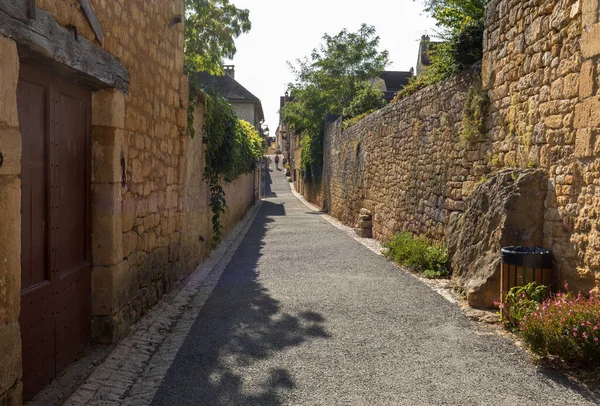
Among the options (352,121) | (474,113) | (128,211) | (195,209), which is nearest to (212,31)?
(352,121)

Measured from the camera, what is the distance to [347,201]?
16359mm

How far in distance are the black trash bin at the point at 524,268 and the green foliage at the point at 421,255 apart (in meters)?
2.21

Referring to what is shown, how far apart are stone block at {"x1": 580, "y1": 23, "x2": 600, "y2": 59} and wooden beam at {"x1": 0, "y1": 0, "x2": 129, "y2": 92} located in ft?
12.2

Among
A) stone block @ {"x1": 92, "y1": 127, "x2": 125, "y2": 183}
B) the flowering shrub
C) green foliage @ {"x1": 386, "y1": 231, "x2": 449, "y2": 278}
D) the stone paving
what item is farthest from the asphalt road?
stone block @ {"x1": 92, "y1": 127, "x2": 125, "y2": 183}

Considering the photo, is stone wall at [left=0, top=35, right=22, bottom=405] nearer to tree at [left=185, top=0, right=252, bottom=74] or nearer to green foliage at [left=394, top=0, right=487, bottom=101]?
green foliage at [left=394, top=0, right=487, bottom=101]

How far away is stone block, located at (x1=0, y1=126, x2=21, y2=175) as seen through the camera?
262 cm

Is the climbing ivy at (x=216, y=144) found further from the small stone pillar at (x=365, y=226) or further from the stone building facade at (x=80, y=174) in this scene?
the small stone pillar at (x=365, y=226)

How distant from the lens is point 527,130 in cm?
545

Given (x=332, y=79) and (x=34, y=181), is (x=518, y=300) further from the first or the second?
(x=332, y=79)

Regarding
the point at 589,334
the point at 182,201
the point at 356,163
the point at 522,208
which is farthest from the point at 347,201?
the point at 589,334

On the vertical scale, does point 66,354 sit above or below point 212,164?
below

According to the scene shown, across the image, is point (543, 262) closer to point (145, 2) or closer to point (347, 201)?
point (145, 2)

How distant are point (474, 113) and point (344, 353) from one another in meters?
3.93

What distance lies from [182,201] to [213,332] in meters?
2.51
